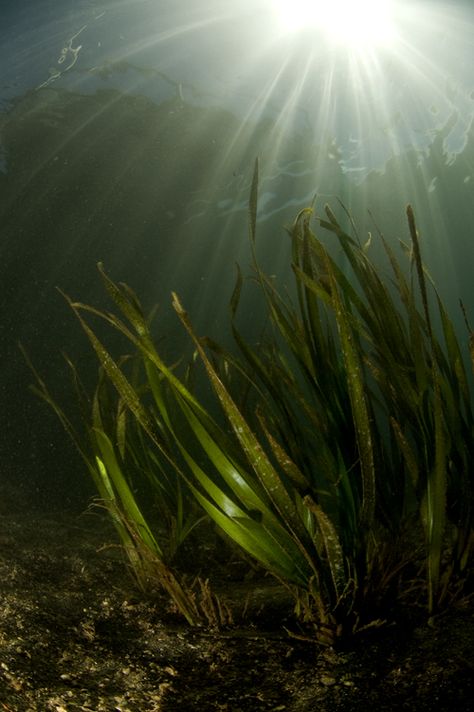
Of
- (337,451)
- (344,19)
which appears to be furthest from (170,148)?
(337,451)

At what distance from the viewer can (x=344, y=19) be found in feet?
27.8

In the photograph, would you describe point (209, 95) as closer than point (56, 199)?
Yes

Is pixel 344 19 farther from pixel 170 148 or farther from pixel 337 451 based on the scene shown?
pixel 337 451

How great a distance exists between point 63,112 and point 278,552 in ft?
37.4

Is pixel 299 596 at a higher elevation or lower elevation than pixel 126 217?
lower

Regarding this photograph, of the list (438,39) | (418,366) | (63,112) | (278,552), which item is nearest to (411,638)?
(278,552)

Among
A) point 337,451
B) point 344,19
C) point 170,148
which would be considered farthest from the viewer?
point 170,148

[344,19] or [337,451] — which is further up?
[344,19]

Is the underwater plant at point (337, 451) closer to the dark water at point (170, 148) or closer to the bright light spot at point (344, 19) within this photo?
the dark water at point (170, 148)

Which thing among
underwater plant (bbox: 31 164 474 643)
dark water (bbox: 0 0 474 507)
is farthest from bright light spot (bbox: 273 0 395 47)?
underwater plant (bbox: 31 164 474 643)

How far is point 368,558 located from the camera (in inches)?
55.4

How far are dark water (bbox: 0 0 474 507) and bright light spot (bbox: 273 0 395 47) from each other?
0.53 meters

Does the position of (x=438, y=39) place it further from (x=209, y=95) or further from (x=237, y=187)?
(x=237, y=187)

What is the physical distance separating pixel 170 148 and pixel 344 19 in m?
4.62
